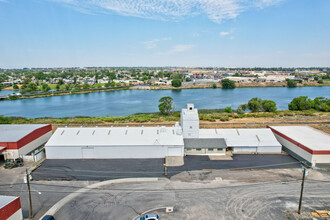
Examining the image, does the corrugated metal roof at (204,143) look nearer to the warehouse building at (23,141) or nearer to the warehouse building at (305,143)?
the warehouse building at (305,143)

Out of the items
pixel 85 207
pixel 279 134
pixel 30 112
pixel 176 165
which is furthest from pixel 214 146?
pixel 30 112

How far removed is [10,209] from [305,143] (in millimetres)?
23134

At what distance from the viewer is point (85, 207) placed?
1403cm

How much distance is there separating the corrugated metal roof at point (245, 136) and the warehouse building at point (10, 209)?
16459 mm

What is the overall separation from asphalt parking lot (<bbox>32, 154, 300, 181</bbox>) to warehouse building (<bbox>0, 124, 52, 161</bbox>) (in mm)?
2510

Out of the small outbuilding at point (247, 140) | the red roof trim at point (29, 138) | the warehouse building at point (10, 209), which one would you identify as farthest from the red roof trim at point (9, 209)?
the small outbuilding at point (247, 140)

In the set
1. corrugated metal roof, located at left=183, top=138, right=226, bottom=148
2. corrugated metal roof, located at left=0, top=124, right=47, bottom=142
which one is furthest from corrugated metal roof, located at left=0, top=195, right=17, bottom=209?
corrugated metal roof, located at left=183, top=138, right=226, bottom=148

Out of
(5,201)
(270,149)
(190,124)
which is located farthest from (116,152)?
(270,149)

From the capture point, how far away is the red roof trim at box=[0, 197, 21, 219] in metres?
11.2

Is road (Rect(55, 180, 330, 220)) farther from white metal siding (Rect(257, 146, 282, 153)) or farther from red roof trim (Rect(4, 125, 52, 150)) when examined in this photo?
red roof trim (Rect(4, 125, 52, 150))

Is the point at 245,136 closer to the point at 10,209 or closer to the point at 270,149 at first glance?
the point at 270,149

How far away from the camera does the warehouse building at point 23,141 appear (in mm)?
20156

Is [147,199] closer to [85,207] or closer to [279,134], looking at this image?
[85,207]

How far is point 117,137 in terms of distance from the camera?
21594 millimetres
